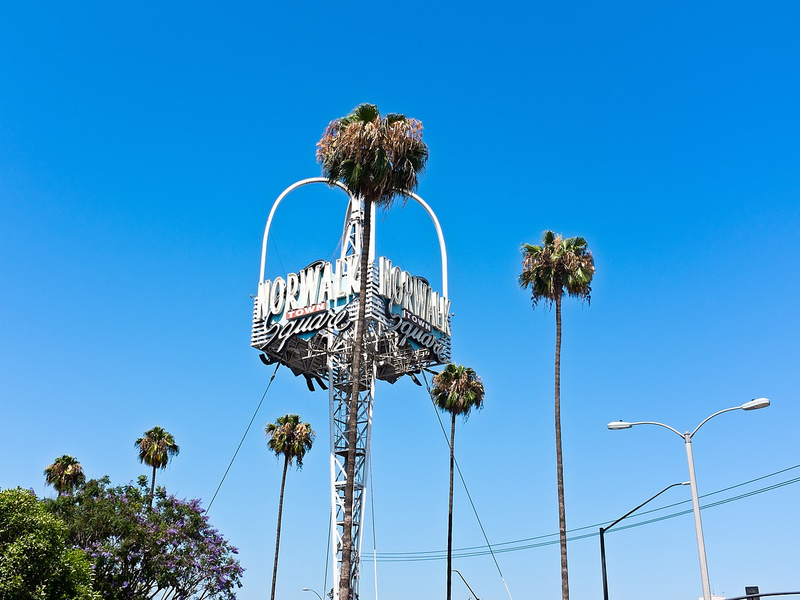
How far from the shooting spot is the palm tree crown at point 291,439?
60.3 metres

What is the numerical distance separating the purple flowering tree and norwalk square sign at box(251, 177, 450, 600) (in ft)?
19.2

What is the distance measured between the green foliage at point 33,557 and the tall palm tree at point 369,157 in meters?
9.24

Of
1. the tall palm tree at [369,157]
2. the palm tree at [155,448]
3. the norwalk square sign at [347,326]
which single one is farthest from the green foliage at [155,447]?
the tall palm tree at [369,157]

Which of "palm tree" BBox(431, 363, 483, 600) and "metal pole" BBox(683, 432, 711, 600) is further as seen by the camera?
"palm tree" BBox(431, 363, 483, 600)

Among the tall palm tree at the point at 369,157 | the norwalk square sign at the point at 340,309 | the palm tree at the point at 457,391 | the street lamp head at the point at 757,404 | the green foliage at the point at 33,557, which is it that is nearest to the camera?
the street lamp head at the point at 757,404

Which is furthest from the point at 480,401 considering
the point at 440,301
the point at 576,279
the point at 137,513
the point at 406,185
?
the point at 406,185

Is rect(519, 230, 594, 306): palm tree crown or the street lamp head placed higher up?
rect(519, 230, 594, 306): palm tree crown

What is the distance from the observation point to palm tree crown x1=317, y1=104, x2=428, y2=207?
2903 cm

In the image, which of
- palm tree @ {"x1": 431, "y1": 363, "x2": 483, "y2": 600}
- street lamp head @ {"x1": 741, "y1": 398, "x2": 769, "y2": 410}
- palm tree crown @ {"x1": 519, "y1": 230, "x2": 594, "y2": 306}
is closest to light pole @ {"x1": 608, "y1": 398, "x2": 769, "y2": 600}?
street lamp head @ {"x1": 741, "y1": 398, "x2": 769, "y2": 410}

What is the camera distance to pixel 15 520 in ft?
91.1

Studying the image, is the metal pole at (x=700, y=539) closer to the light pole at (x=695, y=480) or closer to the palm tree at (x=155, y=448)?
the light pole at (x=695, y=480)

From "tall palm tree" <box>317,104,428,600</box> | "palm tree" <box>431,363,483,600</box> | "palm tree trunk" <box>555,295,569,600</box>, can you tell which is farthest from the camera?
"palm tree" <box>431,363,483,600</box>

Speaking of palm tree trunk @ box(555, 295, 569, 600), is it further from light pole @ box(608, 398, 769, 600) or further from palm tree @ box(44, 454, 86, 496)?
palm tree @ box(44, 454, 86, 496)

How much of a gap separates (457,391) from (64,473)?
2832cm
